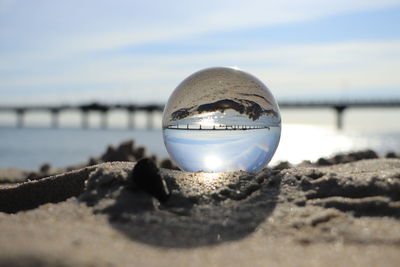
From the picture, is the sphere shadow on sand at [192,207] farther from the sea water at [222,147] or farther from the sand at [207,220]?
the sea water at [222,147]

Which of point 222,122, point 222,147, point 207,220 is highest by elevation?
point 222,122

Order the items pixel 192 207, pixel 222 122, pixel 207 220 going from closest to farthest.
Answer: pixel 207 220 < pixel 192 207 < pixel 222 122

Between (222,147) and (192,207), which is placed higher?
(222,147)

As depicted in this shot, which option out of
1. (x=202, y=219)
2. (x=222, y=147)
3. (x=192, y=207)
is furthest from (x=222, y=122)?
(x=202, y=219)

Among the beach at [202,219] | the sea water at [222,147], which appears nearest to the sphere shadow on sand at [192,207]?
the beach at [202,219]

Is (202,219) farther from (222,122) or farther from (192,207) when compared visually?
(222,122)

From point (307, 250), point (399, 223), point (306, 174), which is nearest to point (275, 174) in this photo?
point (306, 174)

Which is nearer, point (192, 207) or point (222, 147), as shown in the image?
point (192, 207)

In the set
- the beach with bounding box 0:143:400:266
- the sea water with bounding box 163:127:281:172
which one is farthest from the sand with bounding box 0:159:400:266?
the sea water with bounding box 163:127:281:172
